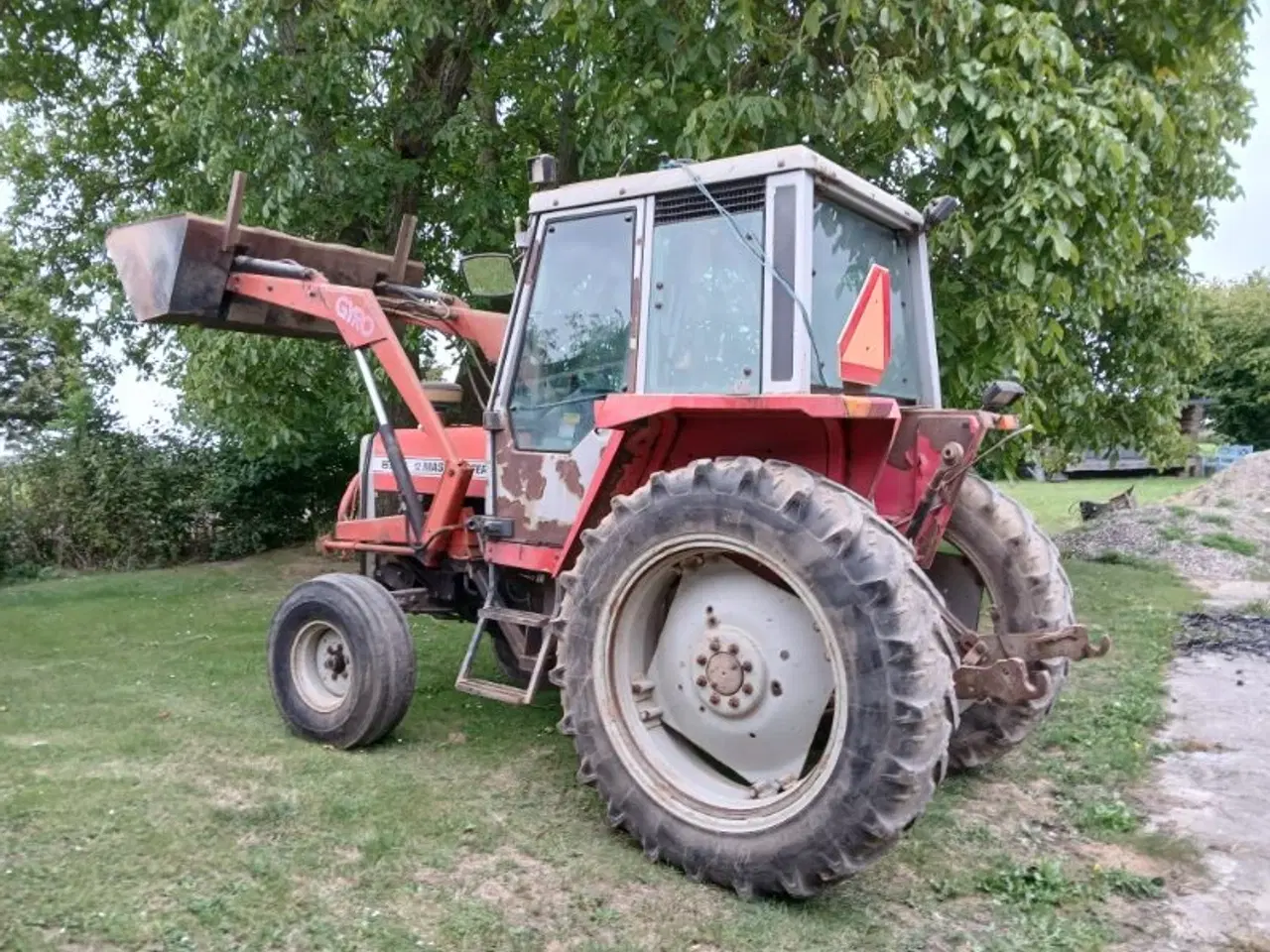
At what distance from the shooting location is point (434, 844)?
3.64 m

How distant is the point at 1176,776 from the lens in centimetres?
484

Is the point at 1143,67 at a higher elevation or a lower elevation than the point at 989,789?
higher

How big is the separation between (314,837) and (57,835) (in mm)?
818

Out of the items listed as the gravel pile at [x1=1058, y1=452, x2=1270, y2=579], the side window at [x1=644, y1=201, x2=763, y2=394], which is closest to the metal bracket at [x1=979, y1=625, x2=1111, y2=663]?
the side window at [x1=644, y1=201, x2=763, y2=394]

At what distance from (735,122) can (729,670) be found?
3.49 meters

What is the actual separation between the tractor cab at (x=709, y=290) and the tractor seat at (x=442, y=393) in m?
0.75

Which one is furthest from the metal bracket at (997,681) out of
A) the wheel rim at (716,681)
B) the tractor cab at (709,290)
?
the tractor cab at (709,290)

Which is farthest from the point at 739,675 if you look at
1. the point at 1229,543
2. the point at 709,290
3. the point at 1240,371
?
the point at 1240,371

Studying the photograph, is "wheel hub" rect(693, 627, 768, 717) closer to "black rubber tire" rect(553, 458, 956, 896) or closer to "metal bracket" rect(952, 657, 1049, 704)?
"black rubber tire" rect(553, 458, 956, 896)

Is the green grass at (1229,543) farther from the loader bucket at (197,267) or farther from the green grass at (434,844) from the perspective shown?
the loader bucket at (197,267)

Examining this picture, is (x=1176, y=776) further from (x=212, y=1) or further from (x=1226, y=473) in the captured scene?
(x=1226, y=473)

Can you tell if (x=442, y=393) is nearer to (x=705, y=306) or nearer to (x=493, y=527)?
(x=493, y=527)

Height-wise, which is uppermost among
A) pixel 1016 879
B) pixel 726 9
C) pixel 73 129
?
pixel 73 129

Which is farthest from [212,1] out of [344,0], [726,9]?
[726,9]
